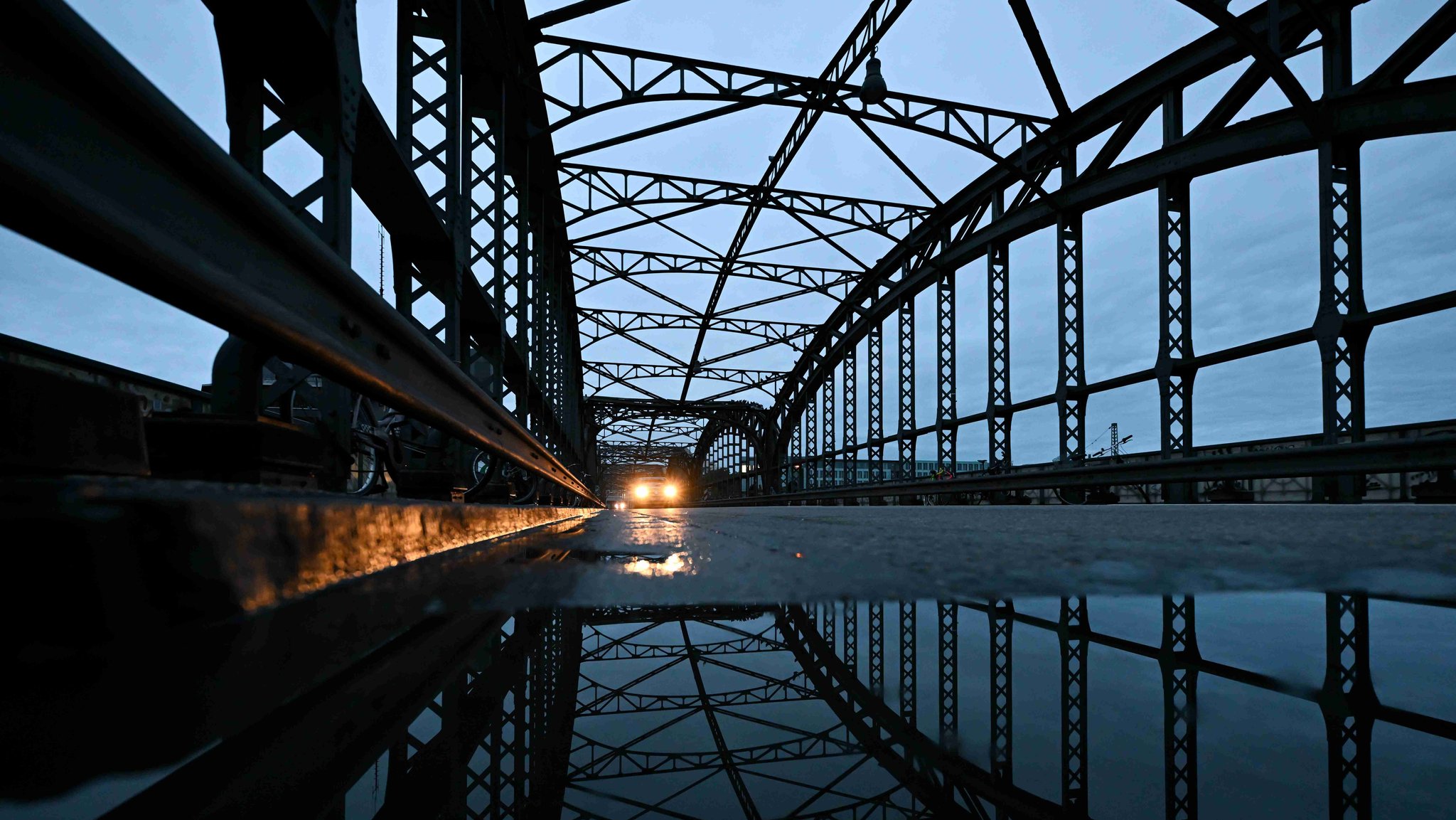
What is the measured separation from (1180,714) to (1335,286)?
10.9 m

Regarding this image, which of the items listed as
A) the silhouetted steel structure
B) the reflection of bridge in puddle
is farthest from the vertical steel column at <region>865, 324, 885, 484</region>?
the reflection of bridge in puddle

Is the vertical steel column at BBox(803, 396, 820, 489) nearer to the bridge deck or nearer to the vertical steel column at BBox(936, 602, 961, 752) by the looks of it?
the bridge deck

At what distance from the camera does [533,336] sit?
45.4 ft

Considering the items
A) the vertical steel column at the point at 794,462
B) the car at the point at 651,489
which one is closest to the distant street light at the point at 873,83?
the vertical steel column at the point at 794,462

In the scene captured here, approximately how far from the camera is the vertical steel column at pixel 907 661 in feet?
2.96

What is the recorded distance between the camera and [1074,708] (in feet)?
2.88

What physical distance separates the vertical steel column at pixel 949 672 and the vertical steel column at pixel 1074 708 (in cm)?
11

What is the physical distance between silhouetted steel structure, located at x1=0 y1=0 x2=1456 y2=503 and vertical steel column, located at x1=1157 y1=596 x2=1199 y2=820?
1.27 meters

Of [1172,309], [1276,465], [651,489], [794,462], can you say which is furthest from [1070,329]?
[651,489]

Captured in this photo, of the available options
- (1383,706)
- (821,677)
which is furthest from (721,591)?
(1383,706)

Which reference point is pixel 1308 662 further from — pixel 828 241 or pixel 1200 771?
pixel 828 241

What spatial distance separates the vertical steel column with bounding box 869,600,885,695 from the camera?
1.03 meters

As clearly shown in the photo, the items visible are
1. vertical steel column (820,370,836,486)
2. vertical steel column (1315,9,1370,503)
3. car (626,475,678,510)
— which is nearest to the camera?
vertical steel column (1315,9,1370,503)

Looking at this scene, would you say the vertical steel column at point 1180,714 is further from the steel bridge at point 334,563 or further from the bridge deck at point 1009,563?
the bridge deck at point 1009,563
